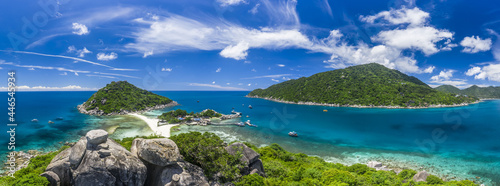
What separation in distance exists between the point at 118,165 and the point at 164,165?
2.60m

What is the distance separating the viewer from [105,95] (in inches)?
3743

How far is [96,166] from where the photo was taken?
11297mm

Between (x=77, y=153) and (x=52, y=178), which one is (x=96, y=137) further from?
(x=52, y=178)

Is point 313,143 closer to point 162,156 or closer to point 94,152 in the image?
point 162,156

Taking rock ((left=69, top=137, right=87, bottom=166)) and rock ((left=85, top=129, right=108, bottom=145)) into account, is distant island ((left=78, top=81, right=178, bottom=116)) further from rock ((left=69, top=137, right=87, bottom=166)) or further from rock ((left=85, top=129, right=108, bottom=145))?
rock ((left=85, top=129, right=108, bottom=145))

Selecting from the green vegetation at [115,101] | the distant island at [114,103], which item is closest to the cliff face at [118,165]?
the distant island at [114,103]

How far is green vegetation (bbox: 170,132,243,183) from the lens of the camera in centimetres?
1525

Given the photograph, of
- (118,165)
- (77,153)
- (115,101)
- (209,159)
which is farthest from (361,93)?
(77,153)

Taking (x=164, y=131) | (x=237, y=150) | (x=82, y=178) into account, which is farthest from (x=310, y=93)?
(x=82, y=178)

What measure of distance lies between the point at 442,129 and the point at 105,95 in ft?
443

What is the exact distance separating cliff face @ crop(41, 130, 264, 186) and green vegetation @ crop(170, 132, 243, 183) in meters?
1.08

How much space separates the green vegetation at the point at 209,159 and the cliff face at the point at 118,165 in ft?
3.53

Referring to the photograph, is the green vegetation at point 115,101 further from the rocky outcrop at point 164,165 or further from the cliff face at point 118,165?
the rocky outcrop at point 164,165

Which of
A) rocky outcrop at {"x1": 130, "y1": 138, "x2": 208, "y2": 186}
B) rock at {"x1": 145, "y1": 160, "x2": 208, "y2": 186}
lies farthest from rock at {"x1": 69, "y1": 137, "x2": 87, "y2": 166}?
rock at {"x1": 145, "y1": 160, "x2": 208, "y2": 186}
